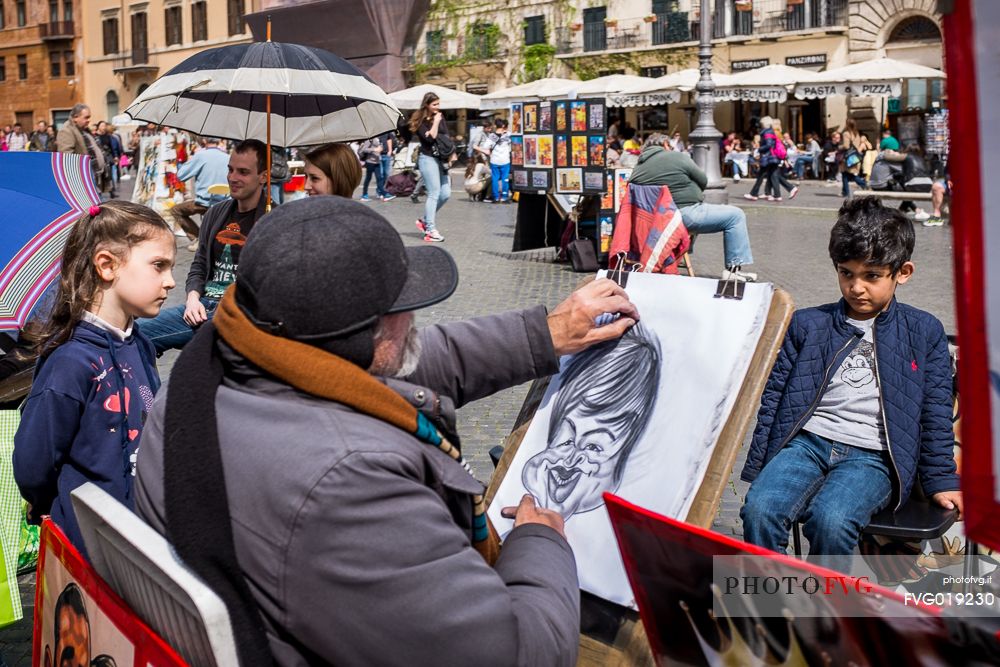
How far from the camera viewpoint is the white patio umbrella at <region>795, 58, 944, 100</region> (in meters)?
21.7

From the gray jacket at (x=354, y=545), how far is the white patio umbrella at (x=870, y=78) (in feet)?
72.5

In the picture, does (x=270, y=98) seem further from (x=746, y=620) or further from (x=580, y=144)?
(x=580, y=144)

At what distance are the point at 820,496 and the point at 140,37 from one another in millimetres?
53856

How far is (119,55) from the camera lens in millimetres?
51812

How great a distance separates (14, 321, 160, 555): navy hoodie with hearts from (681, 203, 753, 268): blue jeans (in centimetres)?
671

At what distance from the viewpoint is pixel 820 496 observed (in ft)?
8.72

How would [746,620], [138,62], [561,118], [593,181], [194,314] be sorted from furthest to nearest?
[138,62], [561,118], [593,181], [194,314], [746,620]

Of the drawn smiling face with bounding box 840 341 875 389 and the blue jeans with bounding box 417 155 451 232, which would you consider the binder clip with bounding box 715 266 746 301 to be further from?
A: the blue jeans with bounding box 417 155 451 232

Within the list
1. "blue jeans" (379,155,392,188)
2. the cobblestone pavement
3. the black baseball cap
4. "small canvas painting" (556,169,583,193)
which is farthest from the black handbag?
"blue jeans" (379,155,392,188)

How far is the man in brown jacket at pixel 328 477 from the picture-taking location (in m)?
1.40

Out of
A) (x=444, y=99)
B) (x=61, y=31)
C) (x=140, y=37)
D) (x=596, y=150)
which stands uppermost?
(x=61, y=31)

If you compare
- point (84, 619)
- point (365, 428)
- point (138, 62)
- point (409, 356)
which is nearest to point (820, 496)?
point (409, 356)

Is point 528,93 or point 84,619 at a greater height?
point 528,93

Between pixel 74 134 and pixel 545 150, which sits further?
pixel 74 134
